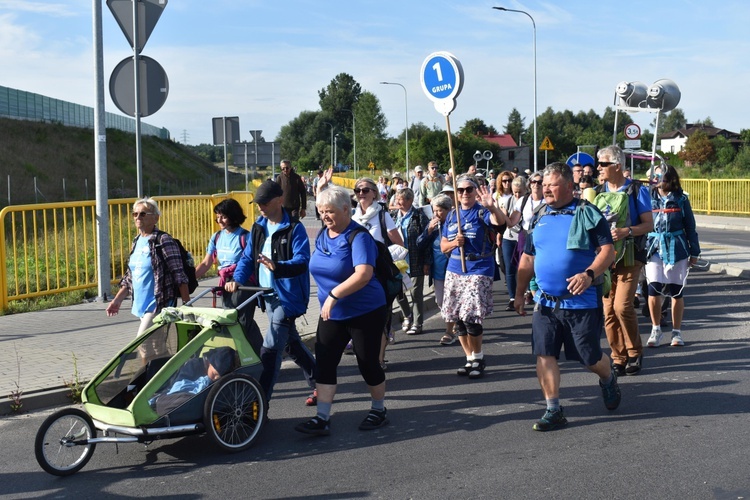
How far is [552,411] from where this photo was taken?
5.87 m

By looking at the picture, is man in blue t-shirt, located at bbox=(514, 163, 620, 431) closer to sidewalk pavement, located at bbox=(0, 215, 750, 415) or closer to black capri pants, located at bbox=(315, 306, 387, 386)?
black capri pants, located at bbox=(315, 306, 387, 386)

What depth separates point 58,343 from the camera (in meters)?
8.77

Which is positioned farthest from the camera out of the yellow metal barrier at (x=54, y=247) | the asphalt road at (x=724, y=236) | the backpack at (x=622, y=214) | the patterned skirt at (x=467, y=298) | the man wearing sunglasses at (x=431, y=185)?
the asphalt road at (x=724, y=236)

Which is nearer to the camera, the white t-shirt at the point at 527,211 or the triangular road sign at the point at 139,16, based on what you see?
the triangular road sign at the point at 139,16

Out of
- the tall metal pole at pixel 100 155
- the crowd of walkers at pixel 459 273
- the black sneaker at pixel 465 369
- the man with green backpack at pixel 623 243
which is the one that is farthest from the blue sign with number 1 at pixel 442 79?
the tall metal pole at pixel 100 155

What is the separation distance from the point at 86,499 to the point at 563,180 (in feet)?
11.9

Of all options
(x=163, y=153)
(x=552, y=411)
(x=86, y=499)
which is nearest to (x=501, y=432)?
(x=552, y=411)

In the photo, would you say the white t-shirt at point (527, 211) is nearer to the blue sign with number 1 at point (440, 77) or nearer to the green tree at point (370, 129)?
the blue sign with number 1 at point (440, 77)

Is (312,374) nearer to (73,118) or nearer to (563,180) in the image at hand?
(563,180)

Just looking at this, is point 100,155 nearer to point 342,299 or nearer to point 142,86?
point 142,86

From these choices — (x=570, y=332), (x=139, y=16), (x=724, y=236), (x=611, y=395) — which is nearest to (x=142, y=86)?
(x=139, y=16)

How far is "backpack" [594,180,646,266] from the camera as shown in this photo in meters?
7.20

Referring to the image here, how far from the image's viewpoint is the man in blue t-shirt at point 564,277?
19.0ft

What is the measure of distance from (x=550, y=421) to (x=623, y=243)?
2.12 meters
